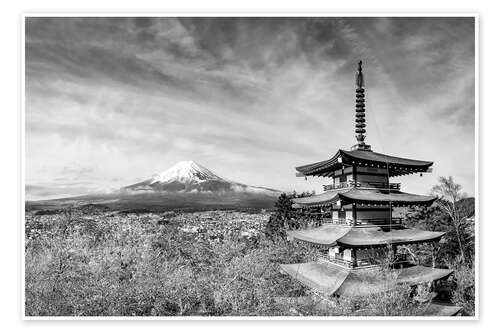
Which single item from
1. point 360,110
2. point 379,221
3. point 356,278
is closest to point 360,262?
point 356,278

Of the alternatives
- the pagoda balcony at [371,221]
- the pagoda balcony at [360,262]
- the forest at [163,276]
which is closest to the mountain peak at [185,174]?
the forest at [163,276]

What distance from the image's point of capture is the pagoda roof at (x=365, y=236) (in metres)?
6.06

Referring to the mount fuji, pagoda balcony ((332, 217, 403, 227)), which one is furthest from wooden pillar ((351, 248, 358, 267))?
the mount fuji

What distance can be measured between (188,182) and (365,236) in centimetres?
421

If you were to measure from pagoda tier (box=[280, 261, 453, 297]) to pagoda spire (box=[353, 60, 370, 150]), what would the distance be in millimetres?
2568

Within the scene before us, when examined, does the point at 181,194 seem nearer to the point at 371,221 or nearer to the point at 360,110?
the point at 371,221

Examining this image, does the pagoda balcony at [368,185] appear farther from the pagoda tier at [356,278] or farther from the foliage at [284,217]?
the foliage at [284,217]

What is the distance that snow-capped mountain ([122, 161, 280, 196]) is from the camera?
7.48m

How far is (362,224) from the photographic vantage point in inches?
260

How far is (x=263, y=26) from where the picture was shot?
5914 mm

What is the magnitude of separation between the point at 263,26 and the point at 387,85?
268 centimetres

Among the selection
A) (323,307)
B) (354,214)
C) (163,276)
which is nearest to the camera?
(323,307)
